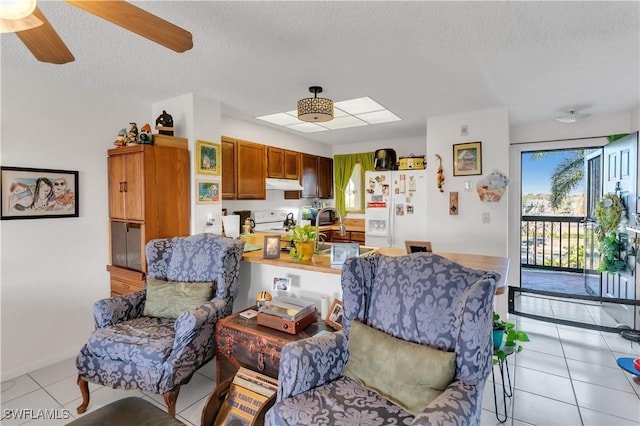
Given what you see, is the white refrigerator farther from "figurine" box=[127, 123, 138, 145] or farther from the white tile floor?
"figurine" box=[127, 123, 138, 145]

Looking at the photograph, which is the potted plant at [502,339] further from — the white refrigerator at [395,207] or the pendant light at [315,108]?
the white refrigerator at [395,207]

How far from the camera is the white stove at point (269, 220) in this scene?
4801mm

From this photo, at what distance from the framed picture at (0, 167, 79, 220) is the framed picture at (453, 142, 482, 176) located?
13.2 ft

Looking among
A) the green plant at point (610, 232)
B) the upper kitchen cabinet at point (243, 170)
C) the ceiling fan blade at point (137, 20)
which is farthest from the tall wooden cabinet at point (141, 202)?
the green plant at point (610, 232)

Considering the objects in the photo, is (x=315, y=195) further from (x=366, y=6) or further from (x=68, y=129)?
(x=366, y=6)

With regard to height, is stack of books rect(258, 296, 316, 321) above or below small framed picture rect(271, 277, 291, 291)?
below

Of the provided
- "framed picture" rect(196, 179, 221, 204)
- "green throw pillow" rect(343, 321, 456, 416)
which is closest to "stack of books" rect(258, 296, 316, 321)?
"green throw pillow" rect(343, 321, 456, 416)

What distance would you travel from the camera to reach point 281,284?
2531mm

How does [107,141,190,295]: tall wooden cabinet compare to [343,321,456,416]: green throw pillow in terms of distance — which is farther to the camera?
[107,141,190,295]: tall wooden cabinet

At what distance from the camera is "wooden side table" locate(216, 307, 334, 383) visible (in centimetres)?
192

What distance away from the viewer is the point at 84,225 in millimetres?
3076

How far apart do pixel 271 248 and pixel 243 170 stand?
193 cm

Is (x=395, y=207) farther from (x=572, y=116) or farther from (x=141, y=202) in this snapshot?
(x=141, y=202)

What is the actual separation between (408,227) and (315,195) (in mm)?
1842
